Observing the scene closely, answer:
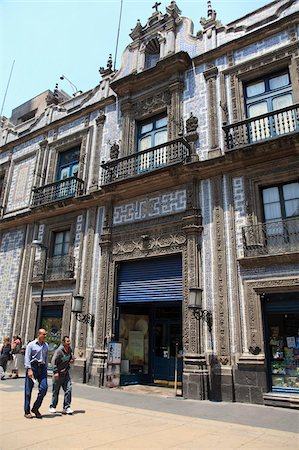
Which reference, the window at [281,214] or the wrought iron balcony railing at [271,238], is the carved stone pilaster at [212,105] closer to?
the window at [281,214]

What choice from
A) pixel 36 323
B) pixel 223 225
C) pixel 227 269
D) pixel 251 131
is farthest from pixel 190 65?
pixel 36 323

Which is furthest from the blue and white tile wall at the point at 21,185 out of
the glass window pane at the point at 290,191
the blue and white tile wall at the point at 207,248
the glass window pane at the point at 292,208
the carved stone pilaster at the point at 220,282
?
the glass window pane at the point at 292,208

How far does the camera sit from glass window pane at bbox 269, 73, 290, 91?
38.8 ft

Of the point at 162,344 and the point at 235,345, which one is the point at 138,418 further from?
the point at 162,344

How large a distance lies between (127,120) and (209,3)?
568 cm

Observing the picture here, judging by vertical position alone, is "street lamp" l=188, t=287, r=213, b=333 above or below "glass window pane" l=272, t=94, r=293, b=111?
below

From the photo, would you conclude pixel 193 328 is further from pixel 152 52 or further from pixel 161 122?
pixel 152 52

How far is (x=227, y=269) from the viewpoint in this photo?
10.6 meters

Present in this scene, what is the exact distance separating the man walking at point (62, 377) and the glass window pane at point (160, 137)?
8.96 metres

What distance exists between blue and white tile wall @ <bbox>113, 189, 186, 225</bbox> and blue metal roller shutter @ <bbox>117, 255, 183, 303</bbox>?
5.23 ft

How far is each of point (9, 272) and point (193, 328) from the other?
10.5 m

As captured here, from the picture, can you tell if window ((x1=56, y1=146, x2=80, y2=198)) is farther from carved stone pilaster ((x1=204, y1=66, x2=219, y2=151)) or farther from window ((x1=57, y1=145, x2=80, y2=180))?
carved stone pilaster ((x1=204, y1=66, x2=219, y2=151))

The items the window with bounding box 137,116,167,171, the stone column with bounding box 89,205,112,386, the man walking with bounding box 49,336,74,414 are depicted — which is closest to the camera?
the man walking with bounding box 49,336,74,414

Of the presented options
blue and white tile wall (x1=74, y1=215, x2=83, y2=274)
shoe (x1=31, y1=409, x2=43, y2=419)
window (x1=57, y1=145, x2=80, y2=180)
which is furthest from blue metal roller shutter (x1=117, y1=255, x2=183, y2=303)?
window (x1=57, y1=145, x2=80, y2=180)
